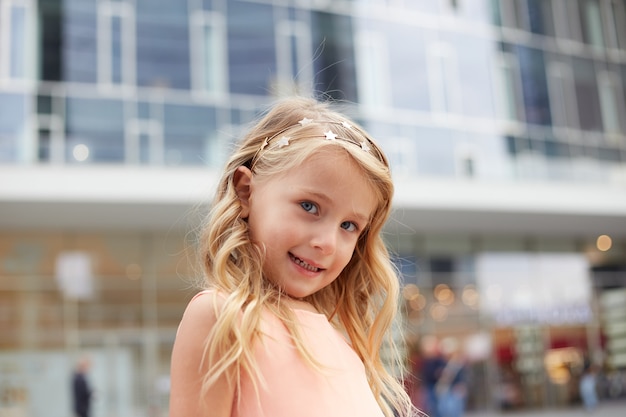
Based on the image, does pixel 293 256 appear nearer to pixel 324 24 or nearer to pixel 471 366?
pixel 324 24

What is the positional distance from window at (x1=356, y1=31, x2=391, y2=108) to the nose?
52.6 feet

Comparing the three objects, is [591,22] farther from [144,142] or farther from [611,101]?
[144,142]

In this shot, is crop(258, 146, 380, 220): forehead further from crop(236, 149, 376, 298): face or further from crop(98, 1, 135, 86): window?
crop(98, 1, 135, 86): window

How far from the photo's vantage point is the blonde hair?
47.9 inches

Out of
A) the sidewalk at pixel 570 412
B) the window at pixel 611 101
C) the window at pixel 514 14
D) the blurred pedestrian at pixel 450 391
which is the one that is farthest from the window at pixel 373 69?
the sidewalk at pixel 570 412

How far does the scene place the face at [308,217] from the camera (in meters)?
1.33

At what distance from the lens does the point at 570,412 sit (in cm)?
1883

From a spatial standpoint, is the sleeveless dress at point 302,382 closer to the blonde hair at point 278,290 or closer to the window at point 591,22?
the blonde hair at point 278,290

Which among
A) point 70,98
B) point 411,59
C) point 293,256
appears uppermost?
point 411,59

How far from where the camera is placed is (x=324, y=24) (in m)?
17.3

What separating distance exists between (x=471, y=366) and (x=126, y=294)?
26.6 feet

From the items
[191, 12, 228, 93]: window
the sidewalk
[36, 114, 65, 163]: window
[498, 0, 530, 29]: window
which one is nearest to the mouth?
[36, 114, 65, 163]: window

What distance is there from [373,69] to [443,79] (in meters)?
1.75

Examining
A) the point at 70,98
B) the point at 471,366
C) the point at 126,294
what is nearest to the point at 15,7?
the point at 70,98
